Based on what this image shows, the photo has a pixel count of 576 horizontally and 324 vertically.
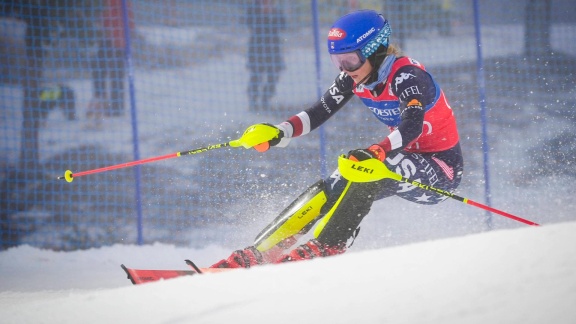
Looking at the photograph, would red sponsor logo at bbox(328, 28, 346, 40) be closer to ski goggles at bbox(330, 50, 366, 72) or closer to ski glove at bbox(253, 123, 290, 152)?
ski goggles at bbox(330, 50, 366, 72)

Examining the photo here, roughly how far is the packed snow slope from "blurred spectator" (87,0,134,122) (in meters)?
4.22

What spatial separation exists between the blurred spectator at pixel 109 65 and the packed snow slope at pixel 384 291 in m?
4.22

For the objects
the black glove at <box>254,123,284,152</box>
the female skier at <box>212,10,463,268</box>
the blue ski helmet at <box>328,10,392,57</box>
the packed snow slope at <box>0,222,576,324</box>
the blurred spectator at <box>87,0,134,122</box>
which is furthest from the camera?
the blurred spectator at <box>87,0,134,122</box>

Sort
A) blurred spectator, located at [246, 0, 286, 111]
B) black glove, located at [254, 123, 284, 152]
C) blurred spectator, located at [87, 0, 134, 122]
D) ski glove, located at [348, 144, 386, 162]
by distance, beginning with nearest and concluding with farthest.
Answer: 1. ski glove, located at [348, 144, 386, 162]
2. black glove, located at [254, 123, 284, 152]
3. blurred spectator, located at [87, 0, 134, 122]
4. blurred spectator, located at [246, 0, 286, 111]

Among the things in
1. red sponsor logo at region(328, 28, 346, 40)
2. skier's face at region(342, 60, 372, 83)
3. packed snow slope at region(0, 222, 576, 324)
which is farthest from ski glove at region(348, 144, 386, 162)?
packed snow slope at region(0, 222, 576, 324)

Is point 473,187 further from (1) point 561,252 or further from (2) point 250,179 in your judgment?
(1) point 561,252

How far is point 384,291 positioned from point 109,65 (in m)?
6.32

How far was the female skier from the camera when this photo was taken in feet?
13.4

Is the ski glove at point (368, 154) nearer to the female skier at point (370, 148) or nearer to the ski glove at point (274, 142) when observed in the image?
the female skier at point (370, 148)

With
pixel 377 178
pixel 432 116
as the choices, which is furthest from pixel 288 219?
pixel 432 116

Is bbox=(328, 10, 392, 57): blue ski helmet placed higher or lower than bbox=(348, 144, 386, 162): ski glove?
higher

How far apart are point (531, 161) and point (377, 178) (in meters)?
3.82

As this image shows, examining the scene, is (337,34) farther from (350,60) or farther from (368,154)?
(368,154)

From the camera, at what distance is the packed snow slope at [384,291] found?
241 centimetres
